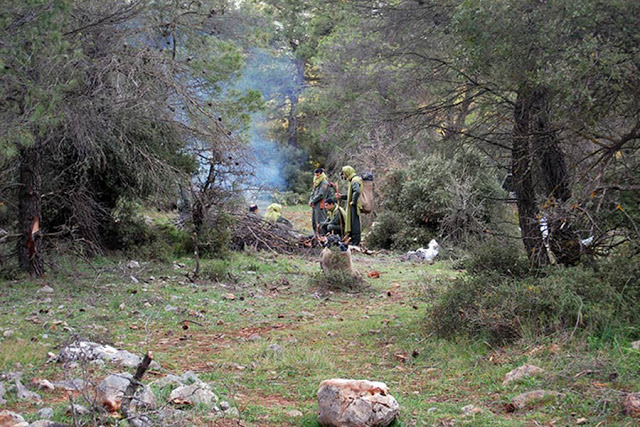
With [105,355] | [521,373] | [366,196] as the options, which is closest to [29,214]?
[105,355]

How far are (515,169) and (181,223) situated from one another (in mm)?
9110

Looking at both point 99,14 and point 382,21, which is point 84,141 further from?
point 382,21

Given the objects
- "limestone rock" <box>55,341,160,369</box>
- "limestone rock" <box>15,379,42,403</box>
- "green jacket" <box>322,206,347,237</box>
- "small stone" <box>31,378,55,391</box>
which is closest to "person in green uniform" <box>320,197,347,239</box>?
"green jacket" <box>322,206,347,237</box>

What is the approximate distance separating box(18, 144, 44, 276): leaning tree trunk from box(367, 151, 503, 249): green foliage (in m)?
10.9

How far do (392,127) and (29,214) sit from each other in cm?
594

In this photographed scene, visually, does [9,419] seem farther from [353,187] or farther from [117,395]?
[353,187]

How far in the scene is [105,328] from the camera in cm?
809

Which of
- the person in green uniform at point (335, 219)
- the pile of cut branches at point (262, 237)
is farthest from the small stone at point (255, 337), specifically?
the pile of cut branches at point (262, 237)

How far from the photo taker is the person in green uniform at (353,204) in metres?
16.0

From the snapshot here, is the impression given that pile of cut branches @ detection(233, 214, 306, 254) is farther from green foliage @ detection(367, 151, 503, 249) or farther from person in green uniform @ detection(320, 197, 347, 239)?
green foliage @ detection(367, 151, 503, 249)

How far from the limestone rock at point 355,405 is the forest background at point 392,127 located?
245 cm

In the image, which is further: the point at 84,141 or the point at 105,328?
the point at 84,141

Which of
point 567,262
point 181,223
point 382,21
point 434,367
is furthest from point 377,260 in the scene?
point 434,367

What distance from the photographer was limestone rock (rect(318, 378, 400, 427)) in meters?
4.72
